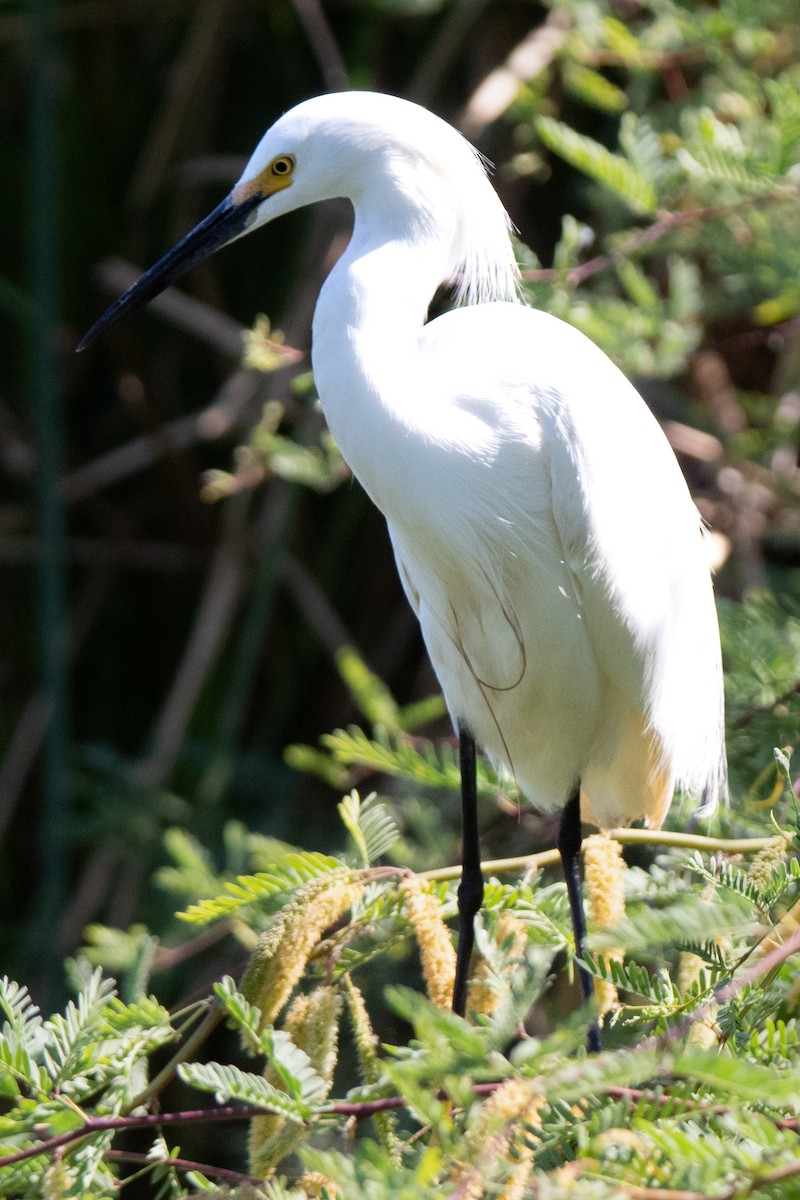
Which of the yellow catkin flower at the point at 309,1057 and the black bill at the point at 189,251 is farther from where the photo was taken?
the black bill at the point at 189,251

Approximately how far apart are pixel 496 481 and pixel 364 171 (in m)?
0.30

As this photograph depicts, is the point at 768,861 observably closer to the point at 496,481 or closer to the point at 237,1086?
the point at 237,1086

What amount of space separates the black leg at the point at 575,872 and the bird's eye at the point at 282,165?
719 mm

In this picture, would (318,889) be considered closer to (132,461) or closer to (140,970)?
(140,970)

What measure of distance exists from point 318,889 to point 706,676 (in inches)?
23.4

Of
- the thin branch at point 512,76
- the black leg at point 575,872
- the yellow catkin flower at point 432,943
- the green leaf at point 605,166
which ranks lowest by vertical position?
→ the black leg at point 575,872

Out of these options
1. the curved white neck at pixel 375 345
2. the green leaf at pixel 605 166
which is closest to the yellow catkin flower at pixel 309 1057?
the curved white neck at pixel 375 345

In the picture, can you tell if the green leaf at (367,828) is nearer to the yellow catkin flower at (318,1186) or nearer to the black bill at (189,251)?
the yellow catkin flower at (318,1186)

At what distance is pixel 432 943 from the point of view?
104cm

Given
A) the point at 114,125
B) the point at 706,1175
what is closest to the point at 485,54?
the point at 114,125

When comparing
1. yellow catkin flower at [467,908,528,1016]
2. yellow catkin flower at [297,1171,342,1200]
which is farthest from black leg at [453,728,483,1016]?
yellow catkin flower at [297,1171,342,1200]

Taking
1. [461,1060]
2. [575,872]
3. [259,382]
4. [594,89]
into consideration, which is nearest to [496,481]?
[575,872]

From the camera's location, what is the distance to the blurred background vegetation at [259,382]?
5.76ft

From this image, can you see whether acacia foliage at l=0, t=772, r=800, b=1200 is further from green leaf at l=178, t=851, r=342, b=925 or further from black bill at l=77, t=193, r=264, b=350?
black bill at l=77, t=193, r=264, b=350
